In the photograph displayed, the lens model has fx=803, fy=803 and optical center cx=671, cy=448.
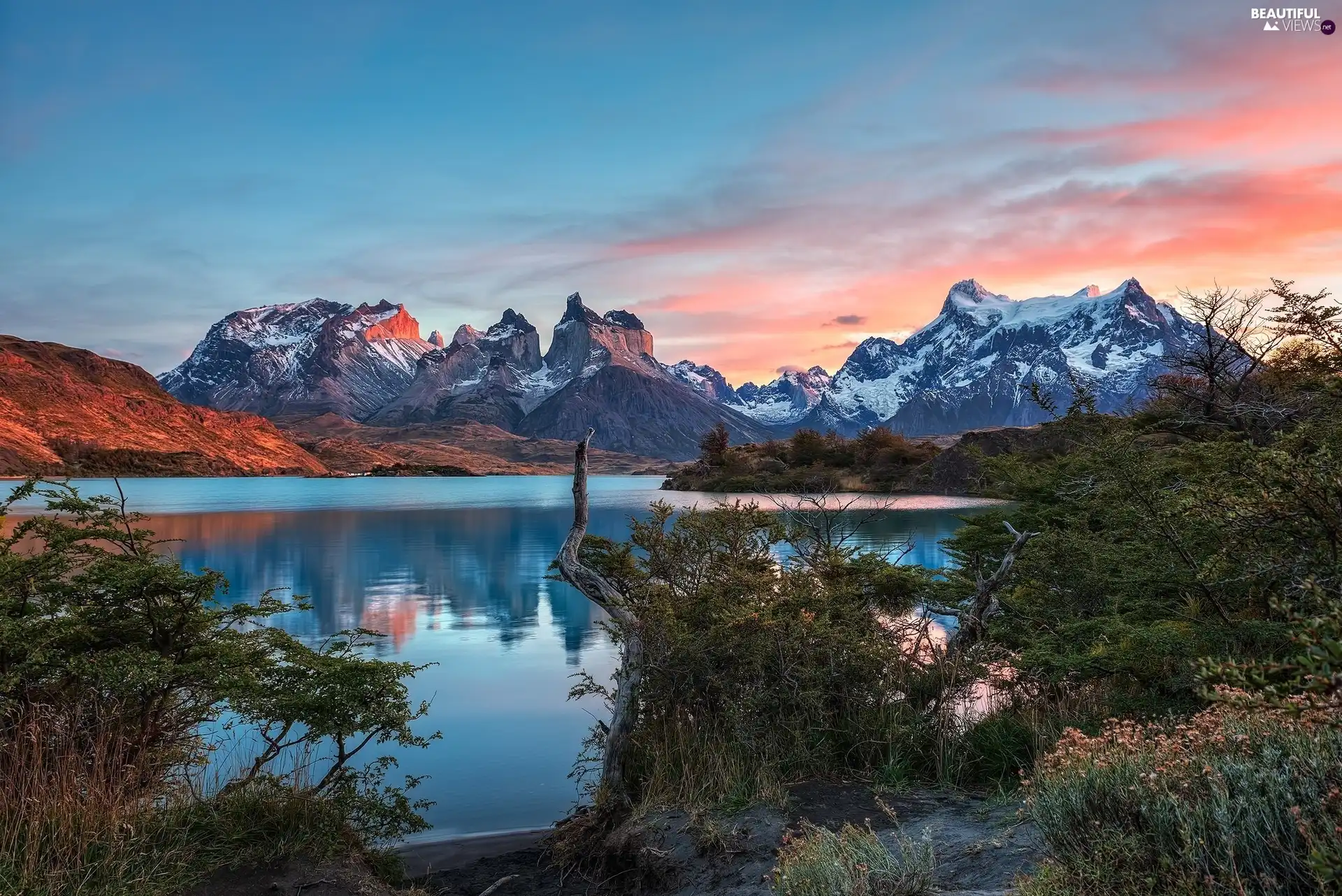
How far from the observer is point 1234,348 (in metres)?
13.6

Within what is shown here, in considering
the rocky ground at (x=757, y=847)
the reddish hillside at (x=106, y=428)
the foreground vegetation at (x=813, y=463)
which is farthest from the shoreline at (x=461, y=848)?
the reddish hillside at (x=106, y=428)

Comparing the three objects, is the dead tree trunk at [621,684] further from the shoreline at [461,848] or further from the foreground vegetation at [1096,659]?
the shoreline at [461,848]

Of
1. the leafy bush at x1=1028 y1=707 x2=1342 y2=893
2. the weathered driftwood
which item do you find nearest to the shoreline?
the weathered driftwood

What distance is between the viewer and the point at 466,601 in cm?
2816

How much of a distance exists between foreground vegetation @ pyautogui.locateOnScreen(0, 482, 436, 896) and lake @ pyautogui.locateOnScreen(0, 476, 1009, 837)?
3011 millimetres

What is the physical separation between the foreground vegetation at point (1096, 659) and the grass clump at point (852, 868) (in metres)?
0.17

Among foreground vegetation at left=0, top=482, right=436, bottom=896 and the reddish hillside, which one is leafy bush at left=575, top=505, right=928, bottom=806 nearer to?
foreground vegetation at left=0, top=482, right=436, bottom=896

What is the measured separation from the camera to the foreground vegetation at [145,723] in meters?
5.94

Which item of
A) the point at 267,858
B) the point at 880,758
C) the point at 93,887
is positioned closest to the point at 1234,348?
the point at 880,758

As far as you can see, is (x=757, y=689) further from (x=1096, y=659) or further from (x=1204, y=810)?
(x=1204, y=810)

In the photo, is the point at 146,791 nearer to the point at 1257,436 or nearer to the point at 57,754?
the point at 57,754

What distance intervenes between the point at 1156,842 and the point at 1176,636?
397 centimetres

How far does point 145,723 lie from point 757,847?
5.41 m

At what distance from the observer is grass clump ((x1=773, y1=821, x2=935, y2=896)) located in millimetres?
4691
